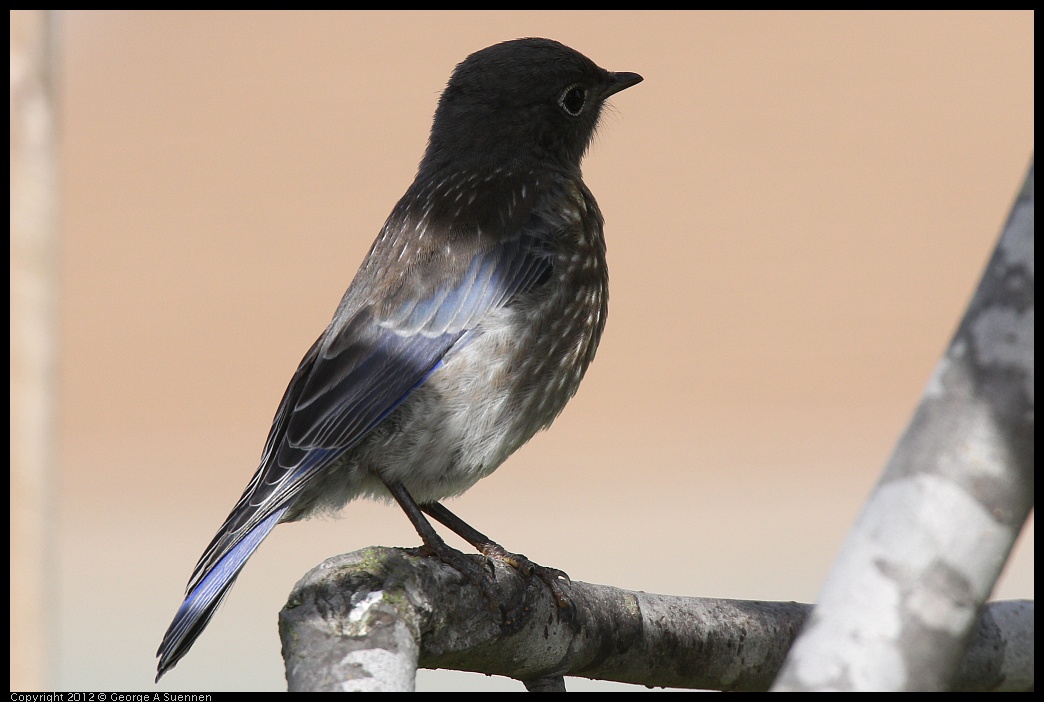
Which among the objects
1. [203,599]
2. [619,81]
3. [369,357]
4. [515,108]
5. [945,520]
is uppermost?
[619,81]

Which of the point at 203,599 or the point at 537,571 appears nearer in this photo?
the point at 203,599

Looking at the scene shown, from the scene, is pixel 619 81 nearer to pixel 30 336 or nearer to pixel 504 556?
pixel 504 556

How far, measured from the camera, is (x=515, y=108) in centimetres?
443

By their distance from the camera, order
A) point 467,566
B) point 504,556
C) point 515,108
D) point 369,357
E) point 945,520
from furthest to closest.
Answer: point 515,108, point 369,357, point 504,556, point 467,566, point 945,520

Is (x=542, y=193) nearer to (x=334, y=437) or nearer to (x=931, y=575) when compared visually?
(x=334, y=437)

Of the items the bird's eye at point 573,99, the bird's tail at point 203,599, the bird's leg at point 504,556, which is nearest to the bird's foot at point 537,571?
the bird's leg at point 504,556

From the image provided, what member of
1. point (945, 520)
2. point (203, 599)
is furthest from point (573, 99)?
point (945, 520)

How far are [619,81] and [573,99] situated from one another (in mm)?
274

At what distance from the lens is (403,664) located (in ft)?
7.54

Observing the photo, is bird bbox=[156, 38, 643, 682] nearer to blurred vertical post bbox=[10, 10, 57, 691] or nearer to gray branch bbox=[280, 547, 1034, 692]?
gray branch bbox=[280, 547, 1034, 692]

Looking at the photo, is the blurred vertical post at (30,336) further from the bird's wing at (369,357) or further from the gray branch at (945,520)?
the gray branch at (945,520)

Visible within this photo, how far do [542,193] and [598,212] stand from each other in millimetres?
294

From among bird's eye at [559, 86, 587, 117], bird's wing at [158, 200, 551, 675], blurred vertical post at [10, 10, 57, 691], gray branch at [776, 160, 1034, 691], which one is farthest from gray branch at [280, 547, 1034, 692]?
bird's eye at [559, 86, 587, 117]
